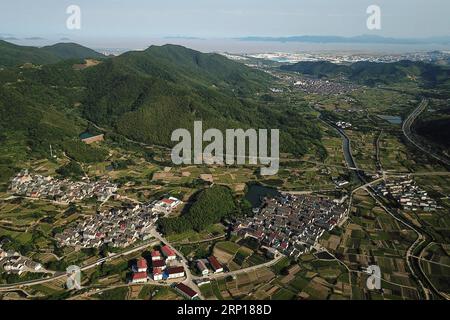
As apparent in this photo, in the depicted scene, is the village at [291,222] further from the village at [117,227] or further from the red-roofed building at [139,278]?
the red-roofed building at [139,278]

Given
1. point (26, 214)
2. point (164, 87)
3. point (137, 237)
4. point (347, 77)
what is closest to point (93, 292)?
point (137, 237)

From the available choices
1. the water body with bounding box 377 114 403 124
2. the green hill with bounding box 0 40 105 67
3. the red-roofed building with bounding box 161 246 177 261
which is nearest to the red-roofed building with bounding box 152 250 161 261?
the red-roofed building with bounding box 161 246 177 261

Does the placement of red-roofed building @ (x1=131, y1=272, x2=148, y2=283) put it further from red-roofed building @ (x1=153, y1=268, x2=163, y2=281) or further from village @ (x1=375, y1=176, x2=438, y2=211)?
village @ (x1=375, y1=176, x2=438, y2=211)

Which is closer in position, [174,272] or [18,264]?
[174,272]

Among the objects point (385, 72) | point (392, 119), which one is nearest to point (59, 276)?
point (392, 119)

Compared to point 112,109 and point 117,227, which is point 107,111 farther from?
point 117,227

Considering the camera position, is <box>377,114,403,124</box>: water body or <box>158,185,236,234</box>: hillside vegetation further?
<box>377,114,403,124</box>: water body
